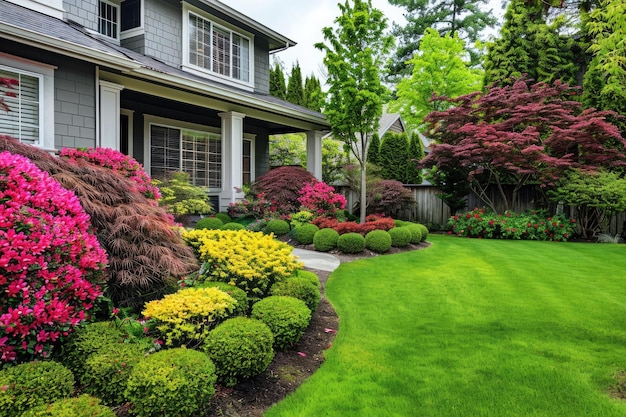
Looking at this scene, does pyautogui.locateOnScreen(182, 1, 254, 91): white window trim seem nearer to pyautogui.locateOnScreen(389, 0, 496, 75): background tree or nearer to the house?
the house

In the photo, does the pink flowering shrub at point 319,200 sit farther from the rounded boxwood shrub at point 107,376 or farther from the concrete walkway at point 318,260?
the rounded boxwood shrub at point 107,376

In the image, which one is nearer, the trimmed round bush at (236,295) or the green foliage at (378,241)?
the trimmed round bush at (236,295)

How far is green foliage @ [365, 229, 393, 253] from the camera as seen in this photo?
328 inches

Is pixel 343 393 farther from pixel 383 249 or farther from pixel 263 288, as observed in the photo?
pixel 383 249

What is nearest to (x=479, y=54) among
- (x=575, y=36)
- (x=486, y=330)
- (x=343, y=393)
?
(x=575, y=36)

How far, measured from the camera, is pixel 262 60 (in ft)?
44.3

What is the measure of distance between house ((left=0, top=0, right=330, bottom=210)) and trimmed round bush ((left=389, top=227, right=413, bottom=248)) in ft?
15.0

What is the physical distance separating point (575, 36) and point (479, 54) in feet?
43.2

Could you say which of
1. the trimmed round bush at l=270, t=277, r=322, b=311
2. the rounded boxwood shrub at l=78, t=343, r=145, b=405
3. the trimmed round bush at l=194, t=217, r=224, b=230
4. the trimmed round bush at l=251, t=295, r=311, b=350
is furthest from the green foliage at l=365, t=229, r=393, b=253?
the rounded boxwood shrub at l=78, t=343, r=145, b=405

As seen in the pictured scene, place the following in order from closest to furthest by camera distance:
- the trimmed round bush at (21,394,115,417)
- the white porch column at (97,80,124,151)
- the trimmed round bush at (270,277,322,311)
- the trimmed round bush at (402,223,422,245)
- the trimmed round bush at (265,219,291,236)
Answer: the trimmed round bush at (21,394,115,417) → the trimmed round bush at (270,277,322,311) → the white porch column at (97,80,124,151) → the trimmed round bush at (402,223,422,245) → the trimmed round bush at (265,219,291,236)

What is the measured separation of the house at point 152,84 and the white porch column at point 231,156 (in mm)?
28

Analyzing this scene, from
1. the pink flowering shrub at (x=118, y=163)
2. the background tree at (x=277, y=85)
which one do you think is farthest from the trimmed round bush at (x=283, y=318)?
the background tree at (x=277, y=85)

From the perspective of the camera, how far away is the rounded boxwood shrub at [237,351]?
279cm

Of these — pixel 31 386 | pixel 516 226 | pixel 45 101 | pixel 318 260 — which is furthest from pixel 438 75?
pixel 31 386
